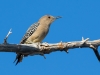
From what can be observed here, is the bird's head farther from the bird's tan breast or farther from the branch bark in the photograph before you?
the branch bark

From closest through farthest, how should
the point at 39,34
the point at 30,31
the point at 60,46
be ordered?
1. the point at 60,46
2. the point at 39,34
3. the point at 30,31

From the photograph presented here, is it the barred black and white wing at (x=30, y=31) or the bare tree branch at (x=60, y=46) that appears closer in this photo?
the bare tree branch at (x=60, y=46)

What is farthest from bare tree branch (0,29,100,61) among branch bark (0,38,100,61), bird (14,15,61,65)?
bird (14,15,61,65)

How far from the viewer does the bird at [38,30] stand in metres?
13.1

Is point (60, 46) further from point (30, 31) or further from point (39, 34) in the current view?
point (30, 31)

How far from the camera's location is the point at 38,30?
44.3ft

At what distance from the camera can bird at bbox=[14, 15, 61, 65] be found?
13.1m

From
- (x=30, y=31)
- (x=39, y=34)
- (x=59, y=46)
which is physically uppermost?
(x=30, y=31)

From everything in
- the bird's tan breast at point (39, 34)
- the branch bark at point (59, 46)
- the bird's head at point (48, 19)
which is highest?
the bird's head at point (48, 19)

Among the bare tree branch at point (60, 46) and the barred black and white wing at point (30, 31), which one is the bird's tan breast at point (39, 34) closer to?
the barred black and white wing at point (30, 31)

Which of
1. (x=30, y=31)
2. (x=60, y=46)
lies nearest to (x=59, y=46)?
(x=60, y=46)

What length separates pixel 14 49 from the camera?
9.62 meters

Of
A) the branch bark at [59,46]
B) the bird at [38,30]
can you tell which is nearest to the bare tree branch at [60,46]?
the branch bark at [59,46]

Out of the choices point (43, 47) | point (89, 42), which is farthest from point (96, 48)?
point (43, 47)
